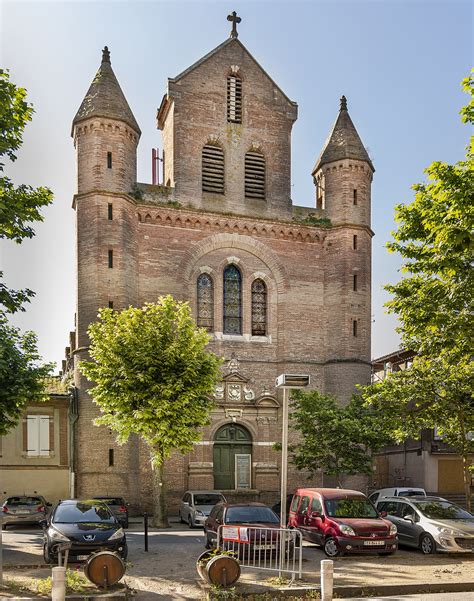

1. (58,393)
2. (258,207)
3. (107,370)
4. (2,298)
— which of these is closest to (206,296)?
(258,207)

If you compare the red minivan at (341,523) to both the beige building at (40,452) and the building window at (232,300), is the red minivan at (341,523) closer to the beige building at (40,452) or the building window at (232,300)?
the beige building at (40,452)

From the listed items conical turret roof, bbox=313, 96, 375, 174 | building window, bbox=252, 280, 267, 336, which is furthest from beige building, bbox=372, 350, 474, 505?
conical turret roof, bbox=313, 96, 375, 174

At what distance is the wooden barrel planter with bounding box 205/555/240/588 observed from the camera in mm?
12445

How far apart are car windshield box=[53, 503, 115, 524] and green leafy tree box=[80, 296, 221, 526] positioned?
22.7 ft

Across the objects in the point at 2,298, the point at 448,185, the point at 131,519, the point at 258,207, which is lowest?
the point at 131,519

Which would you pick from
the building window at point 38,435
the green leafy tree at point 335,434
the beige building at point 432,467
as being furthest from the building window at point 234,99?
the building window at point 38,435

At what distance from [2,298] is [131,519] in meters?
15.2

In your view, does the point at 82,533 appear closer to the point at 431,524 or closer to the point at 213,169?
the point at 431,524

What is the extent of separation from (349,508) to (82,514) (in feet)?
21.9

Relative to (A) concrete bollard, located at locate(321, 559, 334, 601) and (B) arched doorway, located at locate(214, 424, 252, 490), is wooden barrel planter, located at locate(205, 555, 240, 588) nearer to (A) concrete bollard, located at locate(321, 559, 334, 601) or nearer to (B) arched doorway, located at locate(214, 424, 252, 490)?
(A) concrete bollard, located at locate(321, 559, 334, 601)

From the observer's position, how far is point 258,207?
35.9 m

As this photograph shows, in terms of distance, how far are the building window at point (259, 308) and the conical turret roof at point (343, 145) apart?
295 inches

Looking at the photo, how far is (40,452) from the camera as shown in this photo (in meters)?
31.3

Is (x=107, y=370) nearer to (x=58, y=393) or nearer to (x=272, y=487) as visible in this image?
(x=58, y=393)
